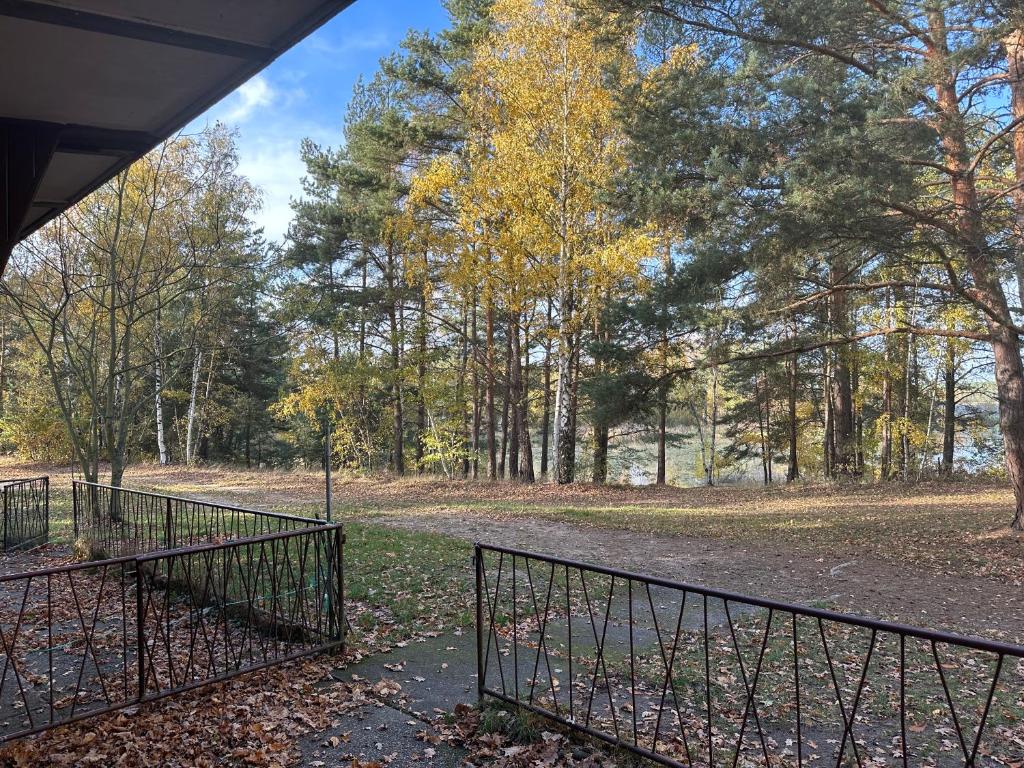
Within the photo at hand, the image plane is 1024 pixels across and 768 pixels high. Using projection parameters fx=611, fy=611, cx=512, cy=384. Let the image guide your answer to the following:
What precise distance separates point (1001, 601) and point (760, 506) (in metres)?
6.99

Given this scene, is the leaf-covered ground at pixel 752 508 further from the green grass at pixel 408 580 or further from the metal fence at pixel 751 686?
the metal fence at pixel 751 686

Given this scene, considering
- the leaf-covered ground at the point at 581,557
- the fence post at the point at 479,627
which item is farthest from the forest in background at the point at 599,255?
the fence post at the point at 479,627

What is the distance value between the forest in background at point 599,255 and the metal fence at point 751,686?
5.84m

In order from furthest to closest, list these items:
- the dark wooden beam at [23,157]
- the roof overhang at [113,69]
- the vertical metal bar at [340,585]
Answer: the vertical metal bar at [340,585] < the dark wooden beam at [23,157] < the roof overhang at [113,69]

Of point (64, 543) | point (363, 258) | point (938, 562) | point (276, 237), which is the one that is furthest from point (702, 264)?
point (276, 237)

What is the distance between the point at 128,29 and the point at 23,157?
125cm

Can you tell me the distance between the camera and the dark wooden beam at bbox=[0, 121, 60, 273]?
3.04 metres

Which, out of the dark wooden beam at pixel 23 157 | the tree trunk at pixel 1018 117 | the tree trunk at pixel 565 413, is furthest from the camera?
the tree trunk at pixel 565 413

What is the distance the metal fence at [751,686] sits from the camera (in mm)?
3062

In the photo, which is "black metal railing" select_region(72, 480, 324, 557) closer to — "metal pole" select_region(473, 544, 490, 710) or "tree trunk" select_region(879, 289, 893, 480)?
"metal pole" select_region(473, 544, 490, 710)

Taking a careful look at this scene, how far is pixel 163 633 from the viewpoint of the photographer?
5098mm

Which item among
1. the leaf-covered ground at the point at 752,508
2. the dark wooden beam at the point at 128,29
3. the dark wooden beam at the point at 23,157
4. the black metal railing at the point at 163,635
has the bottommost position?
the leaf-covered ground at the point at 752,508

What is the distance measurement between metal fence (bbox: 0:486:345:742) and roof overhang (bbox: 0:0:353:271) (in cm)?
222

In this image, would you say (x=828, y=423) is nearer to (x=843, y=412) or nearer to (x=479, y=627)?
(x=843, y=412)
